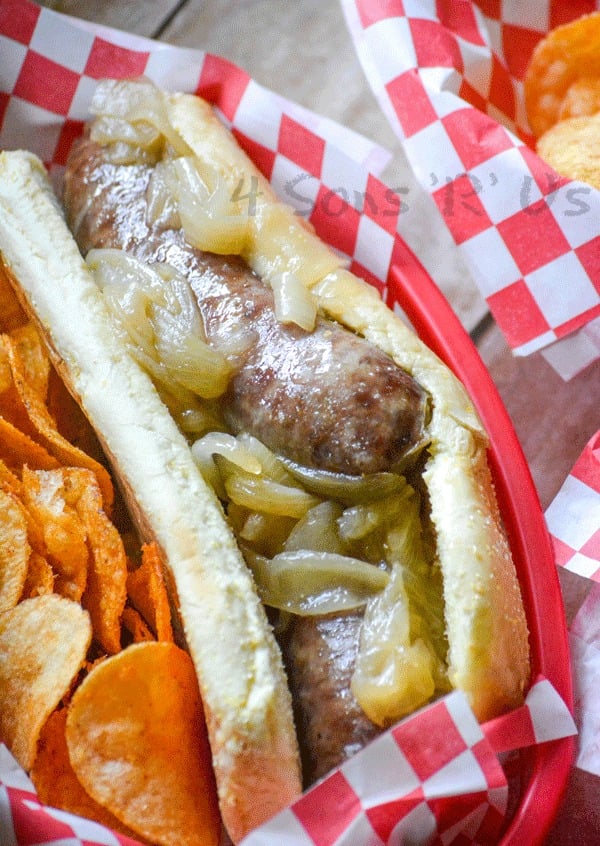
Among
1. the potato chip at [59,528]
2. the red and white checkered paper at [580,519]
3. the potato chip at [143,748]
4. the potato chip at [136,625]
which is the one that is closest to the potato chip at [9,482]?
the potato chip at [59,528]

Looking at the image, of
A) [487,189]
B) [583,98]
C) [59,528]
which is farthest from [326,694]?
[583,98]

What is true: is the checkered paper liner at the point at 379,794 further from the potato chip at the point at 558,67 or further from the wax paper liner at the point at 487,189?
the potato chip at the point at 558,67

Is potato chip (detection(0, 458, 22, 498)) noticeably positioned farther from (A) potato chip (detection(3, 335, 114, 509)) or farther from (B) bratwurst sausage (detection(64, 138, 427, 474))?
(B) bratwurst sausage (detection(64, 138, 427, 474))

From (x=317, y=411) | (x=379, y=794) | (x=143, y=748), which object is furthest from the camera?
(x=317, y=411)

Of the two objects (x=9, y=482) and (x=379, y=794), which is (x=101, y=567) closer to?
(x=9, y=482)

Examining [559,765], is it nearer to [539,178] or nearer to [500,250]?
[500,250]

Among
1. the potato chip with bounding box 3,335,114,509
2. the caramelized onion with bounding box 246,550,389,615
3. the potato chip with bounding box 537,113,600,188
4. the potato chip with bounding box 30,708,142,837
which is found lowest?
the potato chip with bounding box 30,708,142,837

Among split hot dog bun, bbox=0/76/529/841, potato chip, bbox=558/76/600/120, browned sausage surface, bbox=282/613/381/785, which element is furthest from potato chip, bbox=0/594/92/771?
potato chip, bbox=558/76/600/120
